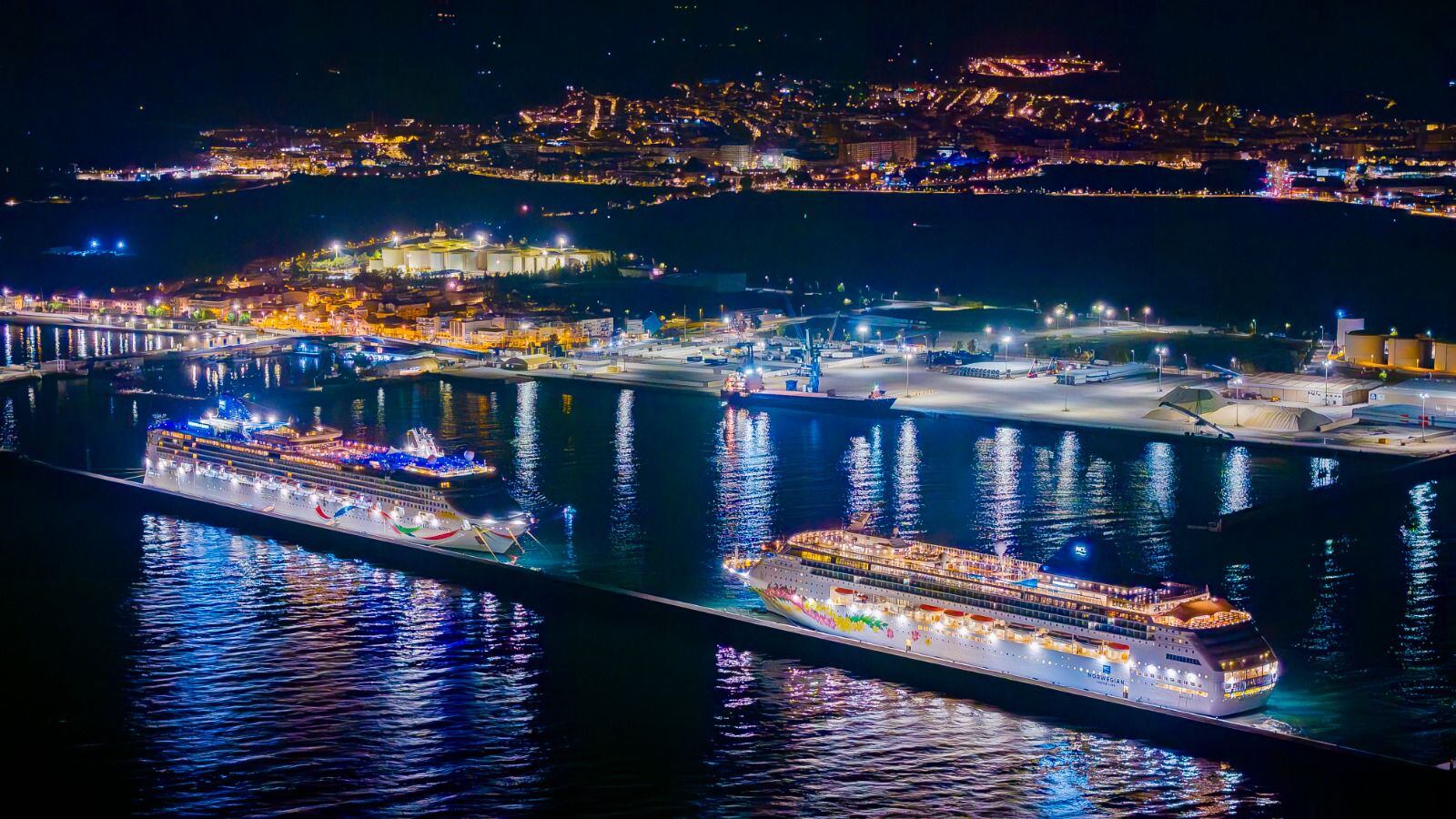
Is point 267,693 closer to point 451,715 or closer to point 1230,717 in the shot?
point 451,715

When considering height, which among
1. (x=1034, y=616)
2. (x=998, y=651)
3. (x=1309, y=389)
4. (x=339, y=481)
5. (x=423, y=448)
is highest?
(x=1309, y=389)

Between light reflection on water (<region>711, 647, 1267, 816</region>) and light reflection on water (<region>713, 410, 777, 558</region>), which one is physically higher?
light reflection on water (<region>713, 410, 777, 558</region>)

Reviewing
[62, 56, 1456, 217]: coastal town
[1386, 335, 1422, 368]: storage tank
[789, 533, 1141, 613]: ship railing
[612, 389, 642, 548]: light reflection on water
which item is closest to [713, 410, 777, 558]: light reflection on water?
[612, 389, 642, 548]: light reflection on water

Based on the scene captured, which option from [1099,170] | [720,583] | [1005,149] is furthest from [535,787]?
[1005,149]

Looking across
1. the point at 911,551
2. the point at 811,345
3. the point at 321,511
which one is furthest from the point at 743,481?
the point at 811,345

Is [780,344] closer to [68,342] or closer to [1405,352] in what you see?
[1405,352]

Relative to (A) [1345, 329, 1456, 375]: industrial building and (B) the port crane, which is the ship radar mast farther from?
(A) [1345, 329, 1456, 375]: industrial building

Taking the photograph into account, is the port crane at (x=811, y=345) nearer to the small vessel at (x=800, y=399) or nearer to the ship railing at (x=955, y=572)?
the small vessel at (x=800, y=399)
